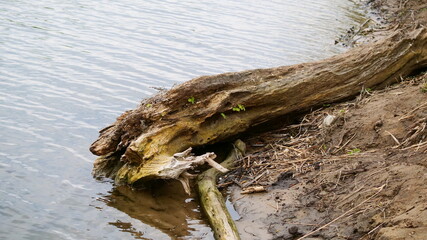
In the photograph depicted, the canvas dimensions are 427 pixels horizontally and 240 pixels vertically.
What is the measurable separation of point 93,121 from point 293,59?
6337mm

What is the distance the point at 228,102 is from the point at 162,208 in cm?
173

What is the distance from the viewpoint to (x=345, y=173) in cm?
626

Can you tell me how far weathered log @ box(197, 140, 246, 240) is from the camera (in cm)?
595

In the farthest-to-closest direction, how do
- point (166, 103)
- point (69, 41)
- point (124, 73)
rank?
point (69, 41), point (124, 73), point (166, 103)

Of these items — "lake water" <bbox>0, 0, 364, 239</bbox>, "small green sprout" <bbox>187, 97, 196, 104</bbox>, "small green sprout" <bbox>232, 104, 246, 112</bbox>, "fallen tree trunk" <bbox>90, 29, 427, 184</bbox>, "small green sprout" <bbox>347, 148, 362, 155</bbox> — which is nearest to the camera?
"lake water" <bbox>0, 0, 364, 239</bbox>

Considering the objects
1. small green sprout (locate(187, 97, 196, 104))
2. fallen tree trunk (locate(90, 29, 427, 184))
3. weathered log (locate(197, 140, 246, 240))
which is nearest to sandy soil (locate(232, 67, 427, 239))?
weathered log (locate(197, 140, 246, 240))

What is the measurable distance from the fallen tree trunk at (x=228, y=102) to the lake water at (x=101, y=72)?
19.2 inches

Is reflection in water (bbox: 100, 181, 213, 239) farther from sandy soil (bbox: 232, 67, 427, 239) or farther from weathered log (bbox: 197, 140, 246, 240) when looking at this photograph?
sandy soil (bbox: 232, 67, 427, 239)

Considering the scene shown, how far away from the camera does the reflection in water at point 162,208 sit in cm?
623

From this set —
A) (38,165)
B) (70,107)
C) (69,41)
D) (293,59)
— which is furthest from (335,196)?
(69,41)

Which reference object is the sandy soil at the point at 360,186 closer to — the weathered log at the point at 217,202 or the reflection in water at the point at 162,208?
the weathered log at the point at 217,202

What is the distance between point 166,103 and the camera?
709 cm

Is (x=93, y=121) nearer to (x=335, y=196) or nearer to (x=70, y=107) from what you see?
(x=70, y=107)

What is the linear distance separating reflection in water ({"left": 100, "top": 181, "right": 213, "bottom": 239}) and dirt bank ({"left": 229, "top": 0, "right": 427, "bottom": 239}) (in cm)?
55
